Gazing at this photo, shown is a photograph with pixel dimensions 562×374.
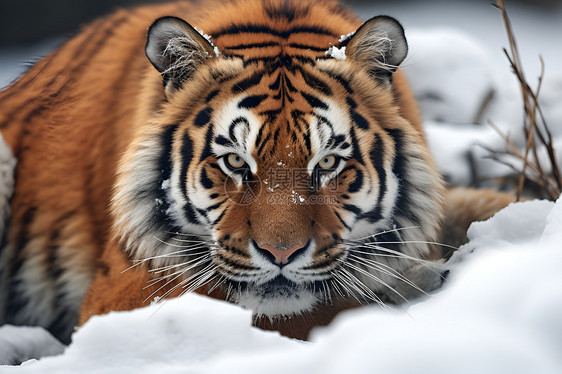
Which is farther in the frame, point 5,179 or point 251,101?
point 5,179

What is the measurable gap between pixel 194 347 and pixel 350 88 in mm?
577

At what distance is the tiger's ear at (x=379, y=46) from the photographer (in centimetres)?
99

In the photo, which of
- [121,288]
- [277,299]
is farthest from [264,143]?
[121,288]

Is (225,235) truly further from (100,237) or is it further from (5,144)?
(5,144)

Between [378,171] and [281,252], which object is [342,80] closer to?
[378,171]

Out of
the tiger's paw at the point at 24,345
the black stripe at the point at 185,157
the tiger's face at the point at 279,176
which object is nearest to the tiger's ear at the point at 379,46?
the tiger's face at the point at 279,176

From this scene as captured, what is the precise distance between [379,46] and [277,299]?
1.61 feet

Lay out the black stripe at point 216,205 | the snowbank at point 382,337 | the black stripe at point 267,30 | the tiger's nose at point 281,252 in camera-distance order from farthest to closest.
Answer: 1. the black stripe at point 267,30
2. the black stripe at point 216,205
3. the tiger's nose at point 281,252
4. the snowbank at point 382,337

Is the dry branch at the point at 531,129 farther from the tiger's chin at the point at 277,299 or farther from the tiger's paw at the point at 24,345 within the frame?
the tiger's paw at the point at 24,345

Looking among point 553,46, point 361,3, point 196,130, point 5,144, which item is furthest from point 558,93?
point 5,144

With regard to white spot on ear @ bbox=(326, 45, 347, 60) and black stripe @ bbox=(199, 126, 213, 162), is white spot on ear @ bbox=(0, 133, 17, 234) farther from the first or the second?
white spot on ear @ bbox=(326, 45, 347, 60)

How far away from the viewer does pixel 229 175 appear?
96 cm

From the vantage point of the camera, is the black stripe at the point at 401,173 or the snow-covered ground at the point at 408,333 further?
the black stripe at the point at 401,173

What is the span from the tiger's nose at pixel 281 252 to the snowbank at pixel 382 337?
0.19 metres
